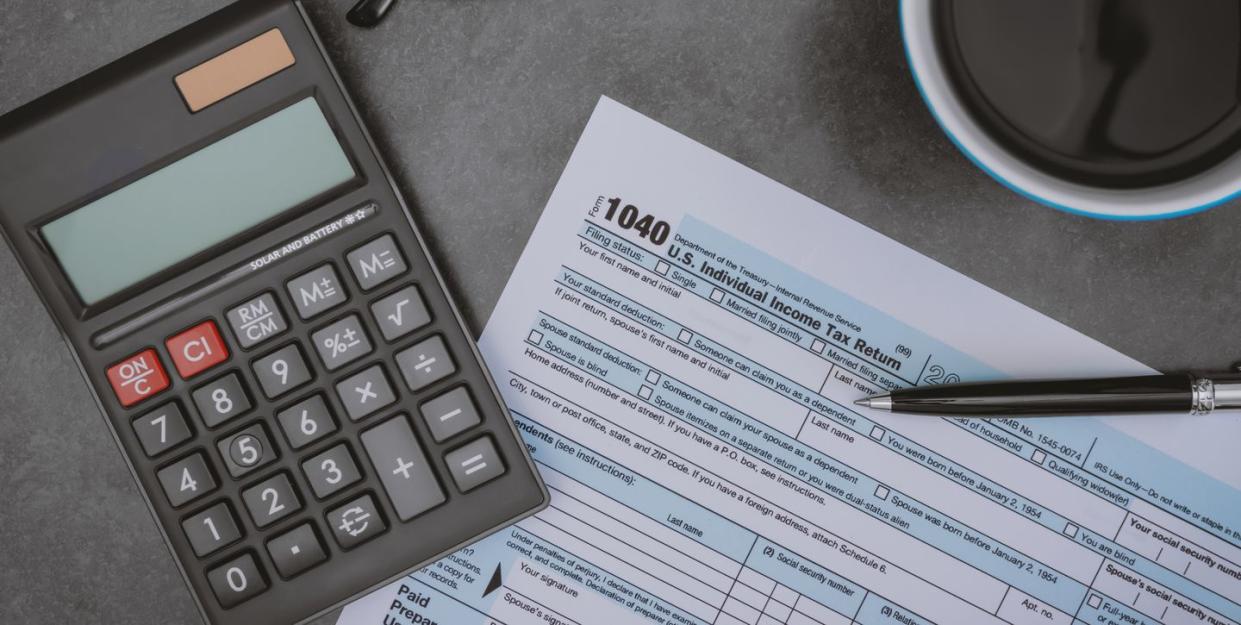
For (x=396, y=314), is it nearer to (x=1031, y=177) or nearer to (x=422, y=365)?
(x=422, y=365)

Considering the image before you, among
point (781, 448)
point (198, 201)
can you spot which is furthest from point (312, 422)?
point (781, 448)

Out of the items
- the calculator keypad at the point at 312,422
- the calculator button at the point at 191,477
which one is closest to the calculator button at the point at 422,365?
the calculator keypad at the point at 312,422

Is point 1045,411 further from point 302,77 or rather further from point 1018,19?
point 302,77

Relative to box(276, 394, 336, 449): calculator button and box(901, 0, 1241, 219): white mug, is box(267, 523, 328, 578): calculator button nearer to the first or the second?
box(276, 394, 336, 449): calculator button

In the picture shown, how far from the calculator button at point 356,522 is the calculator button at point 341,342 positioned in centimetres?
7

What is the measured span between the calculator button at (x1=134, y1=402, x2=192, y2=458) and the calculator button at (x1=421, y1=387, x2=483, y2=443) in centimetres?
11

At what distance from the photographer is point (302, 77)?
39cm

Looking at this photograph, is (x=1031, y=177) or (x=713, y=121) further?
(x=713, y=121)

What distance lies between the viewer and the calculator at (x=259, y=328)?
0.39 metres

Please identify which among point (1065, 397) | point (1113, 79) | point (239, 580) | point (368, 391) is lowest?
point (239, 580)

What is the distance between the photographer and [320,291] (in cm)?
39

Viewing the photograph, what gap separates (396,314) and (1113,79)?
1.09ft

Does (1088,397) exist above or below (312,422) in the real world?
above

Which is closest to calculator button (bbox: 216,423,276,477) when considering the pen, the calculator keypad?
the calculator keypad
